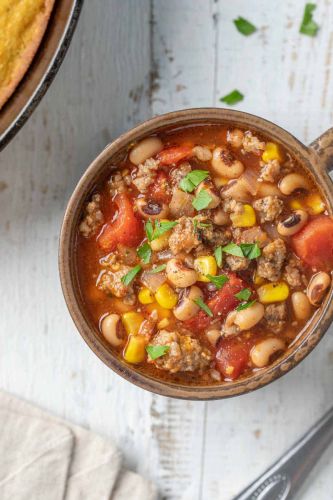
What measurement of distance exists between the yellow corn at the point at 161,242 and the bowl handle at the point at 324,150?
0.47 meters

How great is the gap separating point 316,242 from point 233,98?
661mm

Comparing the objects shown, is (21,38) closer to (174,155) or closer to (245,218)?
(174,155)

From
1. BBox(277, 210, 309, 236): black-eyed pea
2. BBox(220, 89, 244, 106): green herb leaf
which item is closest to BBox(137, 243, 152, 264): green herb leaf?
BBox(277, 210, 309, 236): black-eyed pea

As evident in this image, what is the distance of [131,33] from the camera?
114 inches

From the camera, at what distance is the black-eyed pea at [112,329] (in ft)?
8.22

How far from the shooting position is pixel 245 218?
2.46 meters

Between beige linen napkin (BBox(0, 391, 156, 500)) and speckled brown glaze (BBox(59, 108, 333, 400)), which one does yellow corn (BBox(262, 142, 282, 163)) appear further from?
beige linen napkin (BBox(0, 391, 156, 500))

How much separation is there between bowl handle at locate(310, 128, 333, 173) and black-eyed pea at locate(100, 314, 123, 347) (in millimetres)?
743

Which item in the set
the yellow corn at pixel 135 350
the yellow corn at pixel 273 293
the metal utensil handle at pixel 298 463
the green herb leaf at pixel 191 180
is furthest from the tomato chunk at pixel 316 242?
the metal utensil handle at pixel 298 463

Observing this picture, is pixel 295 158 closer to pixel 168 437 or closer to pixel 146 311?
pixel 146 311

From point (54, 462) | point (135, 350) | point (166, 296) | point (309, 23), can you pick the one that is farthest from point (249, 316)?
point (309, 23)

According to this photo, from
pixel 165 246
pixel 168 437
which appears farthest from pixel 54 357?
pixel 165 246

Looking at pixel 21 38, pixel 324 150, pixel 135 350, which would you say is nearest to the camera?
pixel 21 38

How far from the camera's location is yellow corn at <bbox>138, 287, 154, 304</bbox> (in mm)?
2490
